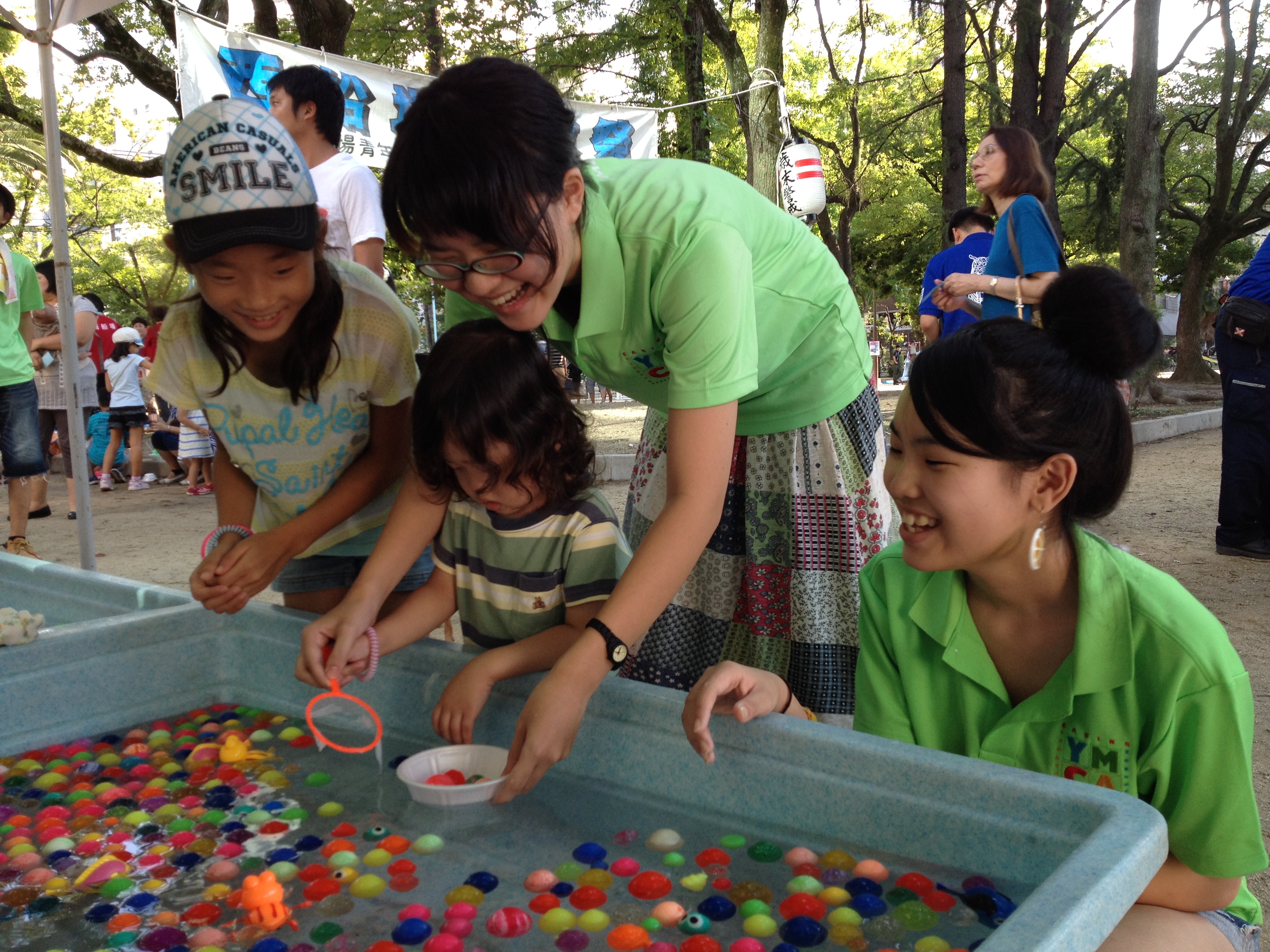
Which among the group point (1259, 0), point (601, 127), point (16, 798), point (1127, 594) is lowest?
point (16, 798)

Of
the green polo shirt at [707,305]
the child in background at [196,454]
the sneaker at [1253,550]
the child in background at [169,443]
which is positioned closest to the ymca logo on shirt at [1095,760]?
the green polo shirt at [707,305]

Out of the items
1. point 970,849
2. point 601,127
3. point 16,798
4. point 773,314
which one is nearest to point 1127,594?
point 970,849

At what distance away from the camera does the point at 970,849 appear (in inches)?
53.1

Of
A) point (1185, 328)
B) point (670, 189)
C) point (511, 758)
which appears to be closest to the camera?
point (511, 758)

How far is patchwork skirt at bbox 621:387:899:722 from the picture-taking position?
197cm

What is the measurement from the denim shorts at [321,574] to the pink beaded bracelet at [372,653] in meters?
0.55

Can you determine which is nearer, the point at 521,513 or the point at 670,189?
the point at 670,189

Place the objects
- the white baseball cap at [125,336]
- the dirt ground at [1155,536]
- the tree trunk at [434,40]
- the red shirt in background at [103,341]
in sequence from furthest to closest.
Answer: the tree trunk at [434,40]
the red shirt in background at [103,341]
the white baseball cap at [125,336]
the dirt ground at [1155,536]

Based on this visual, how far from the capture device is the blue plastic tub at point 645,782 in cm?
118

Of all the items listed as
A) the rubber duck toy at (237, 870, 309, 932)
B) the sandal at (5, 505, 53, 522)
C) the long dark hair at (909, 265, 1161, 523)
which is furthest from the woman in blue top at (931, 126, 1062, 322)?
the sandal at (5, 505, 53, 522)

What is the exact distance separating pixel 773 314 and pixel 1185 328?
17326mm

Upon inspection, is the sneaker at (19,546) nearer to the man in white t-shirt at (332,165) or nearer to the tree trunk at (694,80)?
the man in white t-shirt at (332,165)

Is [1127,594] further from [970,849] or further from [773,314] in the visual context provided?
[773,314]

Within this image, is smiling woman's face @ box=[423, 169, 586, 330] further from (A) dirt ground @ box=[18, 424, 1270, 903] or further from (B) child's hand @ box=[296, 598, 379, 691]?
(A) dirt ground @ box=[18, 424, 1270, 903]
